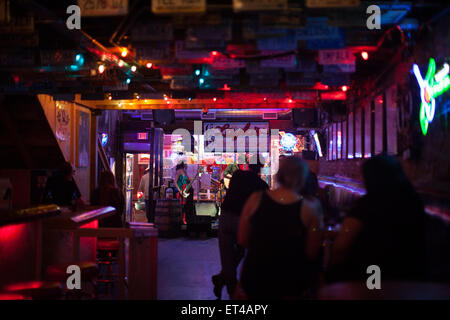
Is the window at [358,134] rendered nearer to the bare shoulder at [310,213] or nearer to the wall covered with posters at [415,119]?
the wall covered with posters at [415,119]

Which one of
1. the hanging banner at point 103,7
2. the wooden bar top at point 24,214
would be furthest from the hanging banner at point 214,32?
the wooden bar top at point 24,214

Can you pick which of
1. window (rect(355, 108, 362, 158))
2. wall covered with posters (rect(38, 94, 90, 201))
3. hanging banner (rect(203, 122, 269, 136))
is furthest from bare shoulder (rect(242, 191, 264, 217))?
hanging banner (rect(203, 122, 269, 136))

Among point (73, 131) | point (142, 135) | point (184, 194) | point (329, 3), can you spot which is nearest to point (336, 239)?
point (329, 3)

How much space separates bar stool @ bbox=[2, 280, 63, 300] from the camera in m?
3.66

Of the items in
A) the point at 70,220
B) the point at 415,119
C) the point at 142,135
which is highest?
the point at 142,135

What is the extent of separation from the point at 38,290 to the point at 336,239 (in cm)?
244

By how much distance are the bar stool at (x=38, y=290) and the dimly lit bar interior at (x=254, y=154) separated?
0.02 m

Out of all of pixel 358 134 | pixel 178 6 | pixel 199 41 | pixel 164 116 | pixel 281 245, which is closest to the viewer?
pixel 281 245

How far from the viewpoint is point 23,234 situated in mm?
4883

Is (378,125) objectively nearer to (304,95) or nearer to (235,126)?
(304,95)

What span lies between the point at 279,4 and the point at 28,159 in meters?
7.21

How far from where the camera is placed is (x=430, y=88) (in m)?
3.98

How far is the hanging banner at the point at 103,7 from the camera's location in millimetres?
4164
